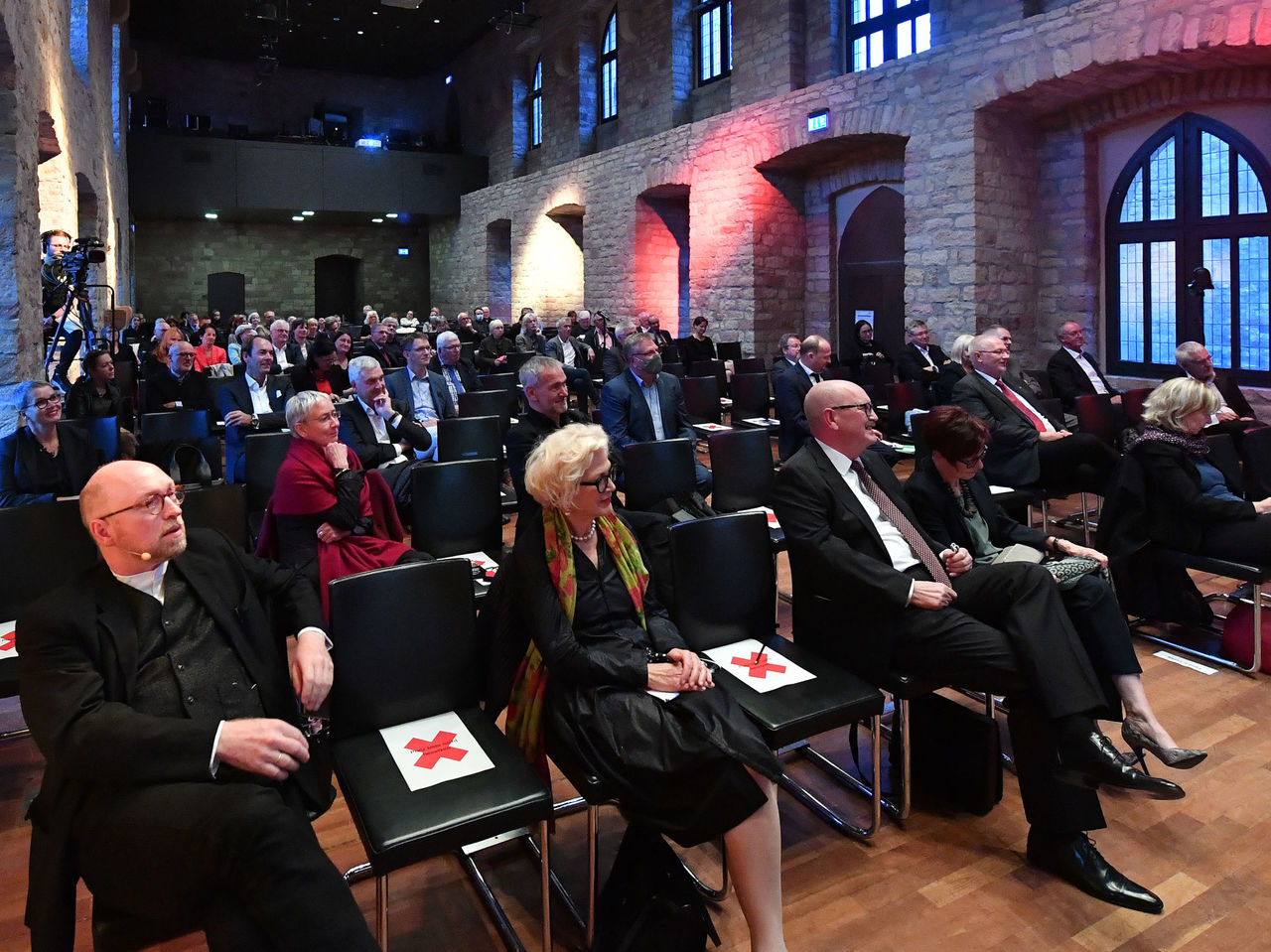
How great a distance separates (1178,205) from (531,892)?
28.8 ft

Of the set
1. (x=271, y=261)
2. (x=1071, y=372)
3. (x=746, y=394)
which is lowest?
(x=746, y=394)

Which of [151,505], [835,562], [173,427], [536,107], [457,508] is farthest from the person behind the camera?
[536,107]

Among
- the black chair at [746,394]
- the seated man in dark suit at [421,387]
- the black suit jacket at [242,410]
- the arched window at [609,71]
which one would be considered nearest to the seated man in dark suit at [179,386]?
the black suit jacket at [242,410]

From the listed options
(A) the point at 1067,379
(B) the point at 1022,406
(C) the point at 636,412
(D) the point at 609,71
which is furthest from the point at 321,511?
(D) the point at 609,71

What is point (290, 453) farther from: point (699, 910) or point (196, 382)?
point (196, 382)

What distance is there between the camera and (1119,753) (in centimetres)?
242

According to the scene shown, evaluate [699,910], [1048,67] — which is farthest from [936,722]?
[1048,67]

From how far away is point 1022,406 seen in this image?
5.28 meters

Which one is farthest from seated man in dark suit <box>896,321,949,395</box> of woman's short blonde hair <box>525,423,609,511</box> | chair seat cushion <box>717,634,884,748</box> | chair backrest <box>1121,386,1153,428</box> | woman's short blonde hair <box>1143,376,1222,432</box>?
woman's short blonde hair <box>525,423,609,511</box>

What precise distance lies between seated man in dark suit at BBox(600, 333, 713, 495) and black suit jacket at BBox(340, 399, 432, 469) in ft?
3.38

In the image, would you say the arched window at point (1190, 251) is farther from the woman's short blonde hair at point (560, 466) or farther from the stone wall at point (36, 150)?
the stone wall at point (36, 150)

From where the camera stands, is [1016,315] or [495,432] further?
[1016,315]

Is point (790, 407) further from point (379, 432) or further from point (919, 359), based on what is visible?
point (919, 359)

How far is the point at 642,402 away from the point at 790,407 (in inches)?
46.2
